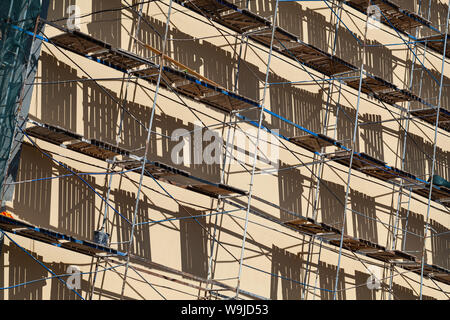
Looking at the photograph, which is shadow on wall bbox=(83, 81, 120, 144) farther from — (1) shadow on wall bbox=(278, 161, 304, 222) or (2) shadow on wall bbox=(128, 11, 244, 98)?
(1) shadow on wall bbox=(278, 161, 304, 222)

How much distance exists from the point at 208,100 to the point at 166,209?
2066 millimetres

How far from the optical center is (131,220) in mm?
13922

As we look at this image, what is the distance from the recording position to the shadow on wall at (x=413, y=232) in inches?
734

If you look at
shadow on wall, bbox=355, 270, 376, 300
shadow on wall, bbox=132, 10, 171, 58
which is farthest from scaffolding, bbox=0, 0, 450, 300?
shadow on wall, bbox=355, 270, 376, 300

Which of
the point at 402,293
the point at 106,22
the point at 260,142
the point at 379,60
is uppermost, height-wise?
the point at 379,60

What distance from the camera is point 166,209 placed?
47.4ft

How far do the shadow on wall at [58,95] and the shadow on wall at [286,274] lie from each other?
188 inches

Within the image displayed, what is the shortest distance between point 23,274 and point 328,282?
6.53 metres

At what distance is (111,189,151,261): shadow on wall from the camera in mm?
13750

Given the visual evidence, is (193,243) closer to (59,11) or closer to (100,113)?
(100,113)

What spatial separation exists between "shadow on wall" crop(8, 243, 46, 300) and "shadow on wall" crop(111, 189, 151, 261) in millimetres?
1460

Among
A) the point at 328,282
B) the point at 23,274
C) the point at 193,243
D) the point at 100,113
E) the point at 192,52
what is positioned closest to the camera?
the point at 23,274

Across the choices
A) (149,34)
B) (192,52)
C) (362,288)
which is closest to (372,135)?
(362,288)
